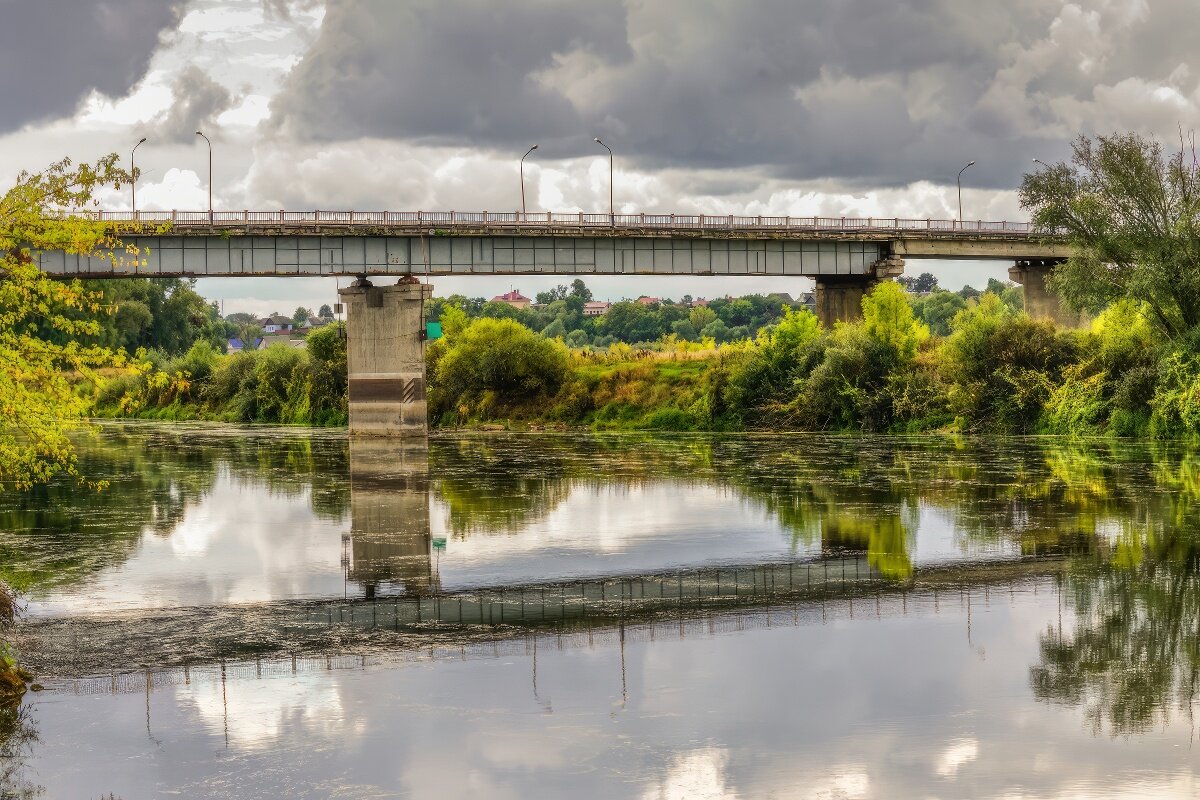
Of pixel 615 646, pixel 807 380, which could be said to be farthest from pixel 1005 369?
pixel 615 646

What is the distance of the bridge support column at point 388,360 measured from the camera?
2894 inches

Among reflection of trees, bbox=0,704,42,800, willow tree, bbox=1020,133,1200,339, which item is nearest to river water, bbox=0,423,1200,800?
reflection of trees, bbox=0,704,42,800

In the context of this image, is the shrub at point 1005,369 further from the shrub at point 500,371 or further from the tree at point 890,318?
the shrub at point 500,371

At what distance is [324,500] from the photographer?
39719mm

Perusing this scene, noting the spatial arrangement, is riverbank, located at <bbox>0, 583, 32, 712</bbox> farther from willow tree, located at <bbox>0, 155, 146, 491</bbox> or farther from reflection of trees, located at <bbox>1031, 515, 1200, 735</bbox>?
reflection of trees, located at <bbox>1031, 515, 1200, 735</bbox>

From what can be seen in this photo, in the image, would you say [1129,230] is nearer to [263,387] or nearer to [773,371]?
[773,371]

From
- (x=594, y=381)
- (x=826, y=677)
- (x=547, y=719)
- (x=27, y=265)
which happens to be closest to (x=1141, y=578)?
(x=826, y=677)

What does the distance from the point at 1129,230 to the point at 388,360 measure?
36.0 metres

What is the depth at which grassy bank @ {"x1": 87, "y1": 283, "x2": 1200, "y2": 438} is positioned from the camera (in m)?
61.8

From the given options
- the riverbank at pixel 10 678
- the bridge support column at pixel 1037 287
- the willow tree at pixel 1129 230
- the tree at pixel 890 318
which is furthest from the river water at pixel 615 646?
the bridge support column at pixel 1037 287

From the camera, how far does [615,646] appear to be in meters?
19.0

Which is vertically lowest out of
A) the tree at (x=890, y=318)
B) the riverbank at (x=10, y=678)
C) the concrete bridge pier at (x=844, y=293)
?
the riverbank at (x=10, y=678)

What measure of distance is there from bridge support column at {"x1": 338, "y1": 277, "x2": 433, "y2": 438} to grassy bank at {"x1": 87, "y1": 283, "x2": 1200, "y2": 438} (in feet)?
30.9

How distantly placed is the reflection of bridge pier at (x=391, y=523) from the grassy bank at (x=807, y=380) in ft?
73.5
